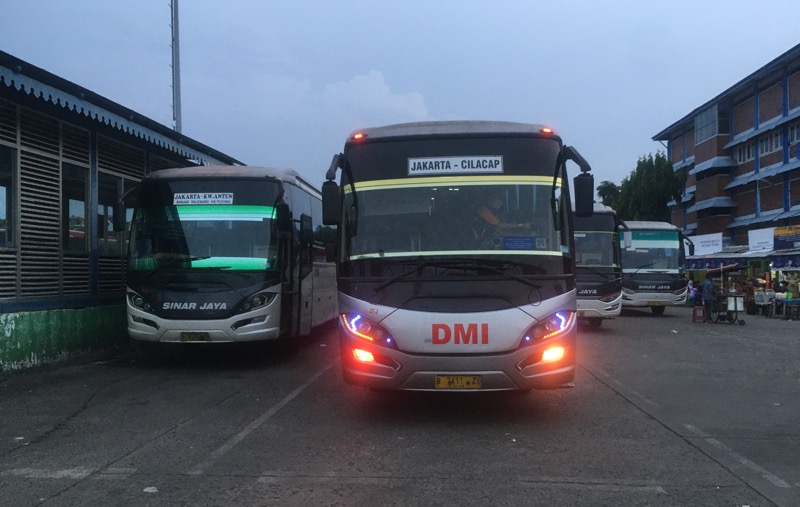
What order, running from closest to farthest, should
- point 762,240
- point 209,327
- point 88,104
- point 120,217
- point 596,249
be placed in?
point 209,327 → point 120,217 → point 88,104 → point 596,249 → point 762,240

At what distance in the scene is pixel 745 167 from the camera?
48.8m

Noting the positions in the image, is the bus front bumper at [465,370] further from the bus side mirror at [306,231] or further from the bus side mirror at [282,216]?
the bus side mirror at [306,231]

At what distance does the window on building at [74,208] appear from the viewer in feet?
39.1

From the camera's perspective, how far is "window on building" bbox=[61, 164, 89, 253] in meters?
11.9

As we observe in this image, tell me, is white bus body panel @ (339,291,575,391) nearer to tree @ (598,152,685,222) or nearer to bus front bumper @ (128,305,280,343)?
Result: bus front bumper @ (128,305,280,343)

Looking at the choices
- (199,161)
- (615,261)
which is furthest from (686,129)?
(199,161)

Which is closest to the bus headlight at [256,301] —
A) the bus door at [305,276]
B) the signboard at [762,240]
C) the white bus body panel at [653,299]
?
the bus door at [305,276]

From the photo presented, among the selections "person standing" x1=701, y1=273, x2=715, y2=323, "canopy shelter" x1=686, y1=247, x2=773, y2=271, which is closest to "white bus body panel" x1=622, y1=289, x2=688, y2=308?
"person standing" x1=701, y1=273, x2=715, y2=323

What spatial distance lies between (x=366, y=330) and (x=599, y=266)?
1251cm

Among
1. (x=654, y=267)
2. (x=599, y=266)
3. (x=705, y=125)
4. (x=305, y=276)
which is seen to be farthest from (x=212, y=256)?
(x=705, y=125)

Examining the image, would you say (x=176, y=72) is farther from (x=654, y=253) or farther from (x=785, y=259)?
(x=785, y=259)

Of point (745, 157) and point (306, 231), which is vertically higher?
point (745, 157)

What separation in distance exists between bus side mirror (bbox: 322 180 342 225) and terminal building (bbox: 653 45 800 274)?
29800 mm

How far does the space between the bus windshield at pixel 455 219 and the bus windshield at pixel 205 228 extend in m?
3.98
